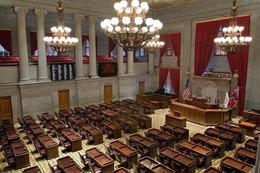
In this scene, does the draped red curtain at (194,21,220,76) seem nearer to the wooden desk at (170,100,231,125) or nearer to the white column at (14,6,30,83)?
the wooden desk at (170,100,231,125)

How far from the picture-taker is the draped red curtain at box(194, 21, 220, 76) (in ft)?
49.4

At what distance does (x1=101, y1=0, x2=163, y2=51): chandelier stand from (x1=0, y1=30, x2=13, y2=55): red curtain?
12868 mm

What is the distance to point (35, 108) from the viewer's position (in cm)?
1409

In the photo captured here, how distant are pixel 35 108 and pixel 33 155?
5.56m

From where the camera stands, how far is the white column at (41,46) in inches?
545

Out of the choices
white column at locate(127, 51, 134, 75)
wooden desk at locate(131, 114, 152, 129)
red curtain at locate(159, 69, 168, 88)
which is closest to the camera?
wooden desk at locate(131, 114, 152, 129)

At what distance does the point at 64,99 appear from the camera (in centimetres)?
1563

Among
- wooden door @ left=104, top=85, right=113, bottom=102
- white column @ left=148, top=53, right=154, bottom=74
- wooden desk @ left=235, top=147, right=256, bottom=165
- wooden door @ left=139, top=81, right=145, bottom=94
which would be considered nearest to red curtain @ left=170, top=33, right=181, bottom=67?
white column @ left=148, top=53, right=154, bottom=74

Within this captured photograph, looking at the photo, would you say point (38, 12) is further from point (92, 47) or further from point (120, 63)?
point (120, 63)

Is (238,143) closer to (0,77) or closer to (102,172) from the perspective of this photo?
(102,172)

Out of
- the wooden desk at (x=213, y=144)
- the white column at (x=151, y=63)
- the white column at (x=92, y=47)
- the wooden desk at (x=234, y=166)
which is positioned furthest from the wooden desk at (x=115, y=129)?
the white column at (x=151, y=63)

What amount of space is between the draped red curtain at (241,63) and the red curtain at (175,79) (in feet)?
15.4

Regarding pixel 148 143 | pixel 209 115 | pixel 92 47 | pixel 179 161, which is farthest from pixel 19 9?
pixel 209 115

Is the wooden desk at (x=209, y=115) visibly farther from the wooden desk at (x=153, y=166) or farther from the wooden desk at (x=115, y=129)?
the wooden desk at (x=153, y=166)
